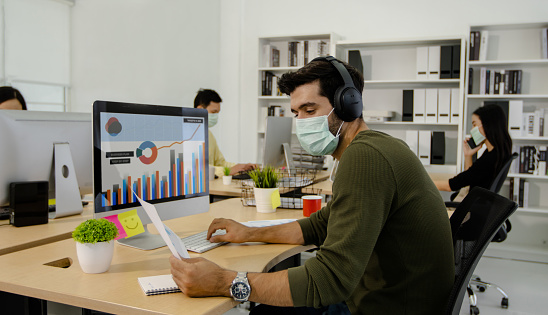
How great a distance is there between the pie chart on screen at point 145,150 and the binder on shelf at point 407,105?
11.3 feet

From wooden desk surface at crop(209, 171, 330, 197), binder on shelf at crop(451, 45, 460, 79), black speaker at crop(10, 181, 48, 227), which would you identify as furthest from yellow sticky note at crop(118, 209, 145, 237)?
binder on shelf at crop(451, 45, 460, 79)

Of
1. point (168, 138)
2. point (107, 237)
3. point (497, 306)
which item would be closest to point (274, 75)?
point (497, 306)

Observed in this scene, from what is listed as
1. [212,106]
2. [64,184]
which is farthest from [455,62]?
[64,184]

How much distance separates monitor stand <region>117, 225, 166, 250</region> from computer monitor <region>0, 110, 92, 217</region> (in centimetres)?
57

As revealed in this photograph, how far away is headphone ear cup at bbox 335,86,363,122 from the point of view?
1396 mm

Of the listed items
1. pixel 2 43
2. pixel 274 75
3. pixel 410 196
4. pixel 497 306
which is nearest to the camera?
pixel 410 196

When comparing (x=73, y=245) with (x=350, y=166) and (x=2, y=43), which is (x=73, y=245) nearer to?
(x=350, y=166)

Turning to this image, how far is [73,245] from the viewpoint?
5.35 feet

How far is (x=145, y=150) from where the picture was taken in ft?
5.43

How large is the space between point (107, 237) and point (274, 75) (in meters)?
4.22

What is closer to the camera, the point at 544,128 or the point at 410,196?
the point at 410,196

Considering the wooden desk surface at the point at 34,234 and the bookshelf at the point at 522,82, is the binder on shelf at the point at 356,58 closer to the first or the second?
the bookshelf at the point at 522,82

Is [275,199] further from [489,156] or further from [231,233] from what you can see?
[489,156]

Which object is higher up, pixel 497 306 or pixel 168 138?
pixel 168 138
